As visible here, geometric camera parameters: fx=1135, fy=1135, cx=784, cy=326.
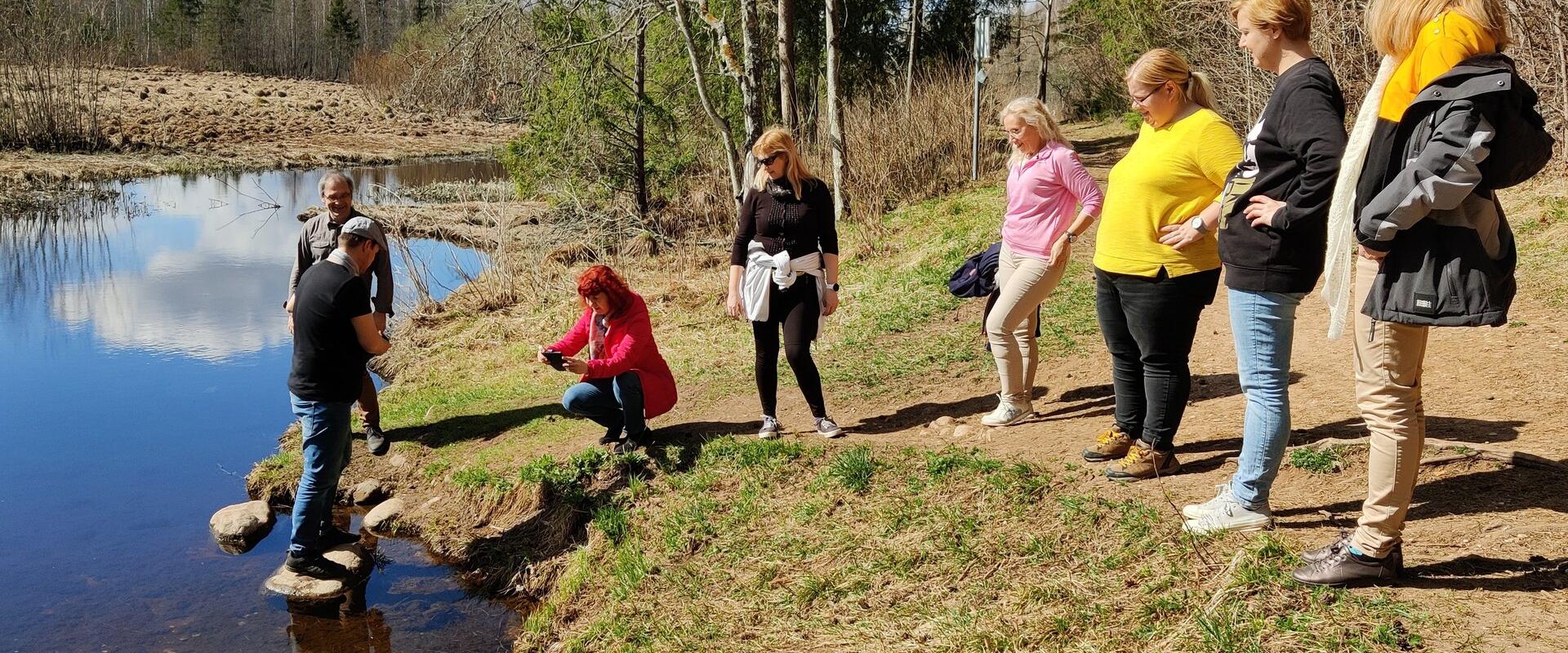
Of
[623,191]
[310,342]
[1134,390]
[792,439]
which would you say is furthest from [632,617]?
[623,191]

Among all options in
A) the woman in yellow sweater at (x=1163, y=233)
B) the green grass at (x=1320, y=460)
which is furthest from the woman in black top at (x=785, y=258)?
the green grass at (x=1320, y=460)

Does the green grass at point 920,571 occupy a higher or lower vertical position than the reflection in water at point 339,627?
higher

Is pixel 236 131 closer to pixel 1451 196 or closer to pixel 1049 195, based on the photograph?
pixel 1049 195

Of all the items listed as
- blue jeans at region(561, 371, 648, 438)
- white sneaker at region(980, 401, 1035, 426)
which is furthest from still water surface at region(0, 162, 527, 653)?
white sneaker at region(980, 401, 1035, 426)

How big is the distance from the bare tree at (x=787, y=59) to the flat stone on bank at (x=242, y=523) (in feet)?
27.7

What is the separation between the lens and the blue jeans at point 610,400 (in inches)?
241

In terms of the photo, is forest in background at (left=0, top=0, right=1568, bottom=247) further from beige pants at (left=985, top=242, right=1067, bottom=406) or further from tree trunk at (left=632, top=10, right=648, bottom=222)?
beige pants at (left=985, top=242, right=1067, bottom=406)

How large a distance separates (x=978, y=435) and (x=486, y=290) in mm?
8457

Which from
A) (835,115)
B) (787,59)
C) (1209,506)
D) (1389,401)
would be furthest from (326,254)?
(835,115)

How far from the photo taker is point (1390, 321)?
305cm

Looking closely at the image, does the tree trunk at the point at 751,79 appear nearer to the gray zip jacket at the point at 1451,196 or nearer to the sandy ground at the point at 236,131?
the gray zip jacket at the point at 1451,196

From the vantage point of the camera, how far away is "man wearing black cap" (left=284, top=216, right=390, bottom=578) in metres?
5.17

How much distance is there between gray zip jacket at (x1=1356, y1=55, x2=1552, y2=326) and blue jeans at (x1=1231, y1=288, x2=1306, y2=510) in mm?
458

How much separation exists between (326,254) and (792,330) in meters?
2.94
